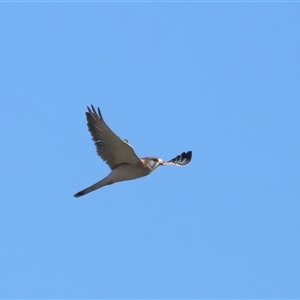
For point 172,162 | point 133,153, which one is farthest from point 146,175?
point 172,162

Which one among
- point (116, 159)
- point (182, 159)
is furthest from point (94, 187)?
point (182, 159)

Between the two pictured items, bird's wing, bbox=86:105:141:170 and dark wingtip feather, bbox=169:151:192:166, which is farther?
dark wingtip feather, bbox=169:151:192:166

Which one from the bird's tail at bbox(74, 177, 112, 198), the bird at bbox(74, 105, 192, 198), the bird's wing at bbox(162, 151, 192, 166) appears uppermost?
the bird's wing at bbox(162, 151, 192, 166)

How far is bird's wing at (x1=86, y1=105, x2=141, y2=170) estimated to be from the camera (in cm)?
2150

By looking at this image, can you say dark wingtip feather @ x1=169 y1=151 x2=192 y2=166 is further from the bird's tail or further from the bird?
the bird's tail

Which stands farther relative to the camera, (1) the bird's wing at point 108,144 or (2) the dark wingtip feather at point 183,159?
(2) the dark wingtip feather at point 183,159

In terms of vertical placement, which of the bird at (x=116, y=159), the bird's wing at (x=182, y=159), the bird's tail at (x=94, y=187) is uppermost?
the bird's wing at (x=182, y=159)

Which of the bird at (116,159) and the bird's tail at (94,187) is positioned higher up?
the bird at (116,159)

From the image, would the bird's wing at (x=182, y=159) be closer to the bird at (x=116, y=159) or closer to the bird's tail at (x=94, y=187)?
the bird at (x=116, y=159)

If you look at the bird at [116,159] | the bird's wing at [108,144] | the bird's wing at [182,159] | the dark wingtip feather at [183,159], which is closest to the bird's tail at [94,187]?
the bird at [116,159]

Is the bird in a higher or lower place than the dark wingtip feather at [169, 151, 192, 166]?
lower

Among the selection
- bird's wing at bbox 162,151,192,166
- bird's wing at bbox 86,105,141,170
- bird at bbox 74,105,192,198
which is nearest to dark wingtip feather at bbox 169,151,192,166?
bird's wing at bbox 162,151,192,166

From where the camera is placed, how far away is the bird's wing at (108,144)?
2150 cm

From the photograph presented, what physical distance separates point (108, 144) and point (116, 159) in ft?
1.46
